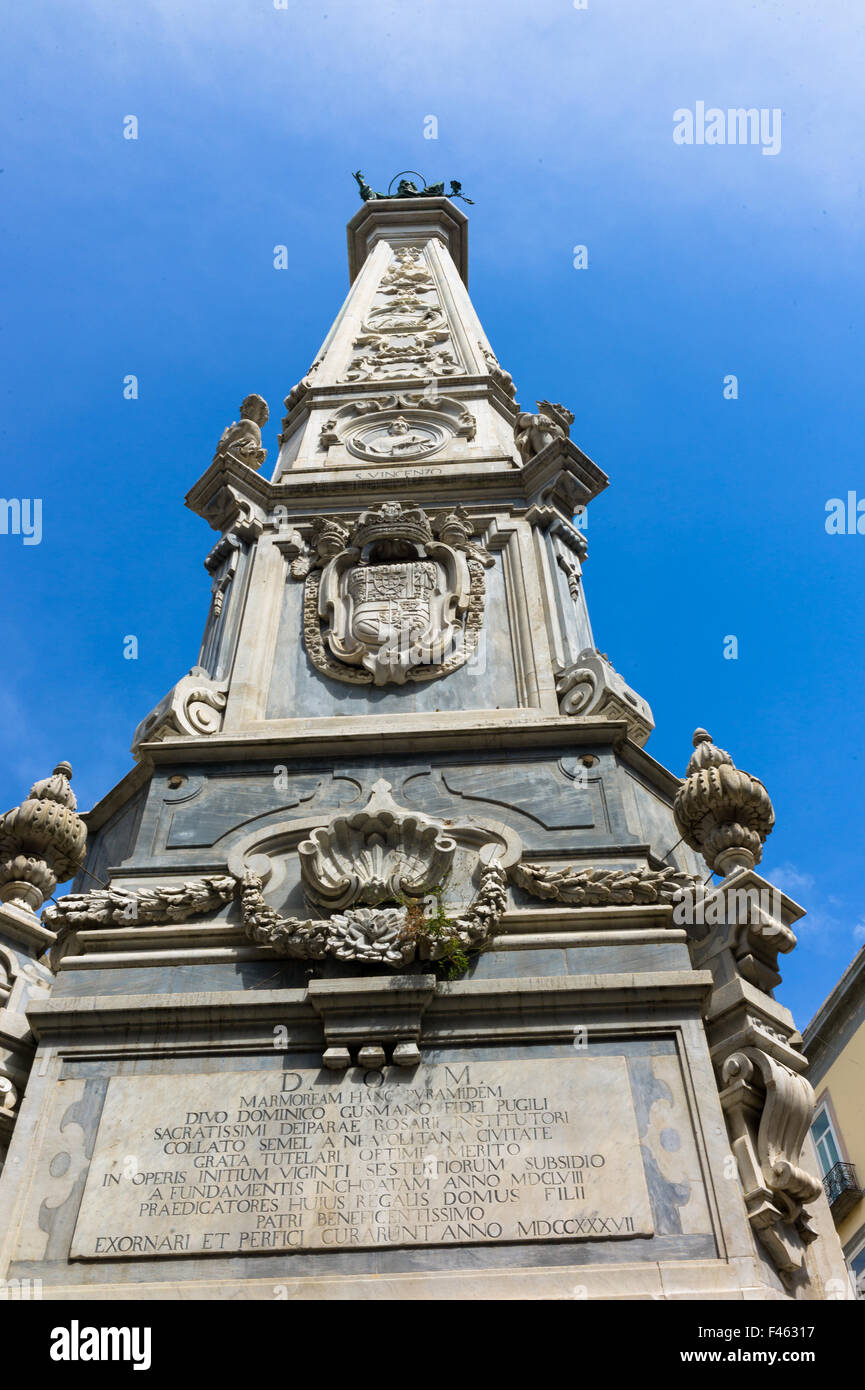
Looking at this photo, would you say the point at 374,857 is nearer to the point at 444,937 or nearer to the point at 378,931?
the point at 378,931

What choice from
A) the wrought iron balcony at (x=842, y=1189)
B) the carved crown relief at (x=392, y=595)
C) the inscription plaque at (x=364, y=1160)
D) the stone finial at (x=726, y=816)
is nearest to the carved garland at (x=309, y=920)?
the inscription plaque at (x=364, y=1160)

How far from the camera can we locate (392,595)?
1281 cm

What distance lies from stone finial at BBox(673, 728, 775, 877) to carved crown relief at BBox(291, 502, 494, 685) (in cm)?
Result: 319

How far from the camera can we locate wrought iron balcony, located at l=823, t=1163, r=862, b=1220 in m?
20.1

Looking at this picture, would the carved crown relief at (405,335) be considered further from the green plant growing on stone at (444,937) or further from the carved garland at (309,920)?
the green plant growing on stone at (444,937)

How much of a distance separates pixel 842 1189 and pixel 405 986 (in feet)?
49.4

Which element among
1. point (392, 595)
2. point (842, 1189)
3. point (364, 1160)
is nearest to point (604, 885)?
point (364, 1160)

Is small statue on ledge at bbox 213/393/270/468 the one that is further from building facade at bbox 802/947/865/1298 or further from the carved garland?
building facade at bbox 802/947/865/1298

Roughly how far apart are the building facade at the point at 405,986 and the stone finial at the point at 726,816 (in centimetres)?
3

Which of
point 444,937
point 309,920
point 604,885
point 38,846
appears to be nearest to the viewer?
point 444,937

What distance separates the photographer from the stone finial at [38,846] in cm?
964

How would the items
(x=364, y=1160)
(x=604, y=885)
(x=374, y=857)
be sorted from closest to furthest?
(x=364, y=1160) → (x=604, y=885) → (x=374, y=857)

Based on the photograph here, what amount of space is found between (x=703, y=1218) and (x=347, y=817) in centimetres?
381

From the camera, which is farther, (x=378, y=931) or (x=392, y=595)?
(x=392, y=595)
